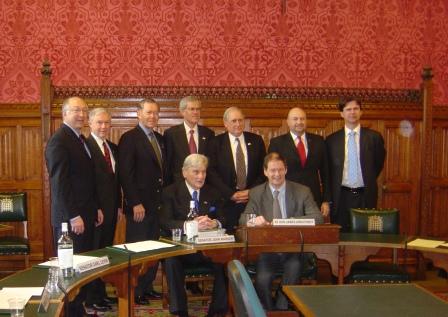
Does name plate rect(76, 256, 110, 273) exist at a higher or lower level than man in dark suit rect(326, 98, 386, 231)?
lower

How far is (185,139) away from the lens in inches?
180

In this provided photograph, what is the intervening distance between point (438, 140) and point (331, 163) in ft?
6.13

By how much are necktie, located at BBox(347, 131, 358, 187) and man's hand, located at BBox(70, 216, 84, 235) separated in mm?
2372

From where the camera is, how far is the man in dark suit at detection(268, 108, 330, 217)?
4.61 meters

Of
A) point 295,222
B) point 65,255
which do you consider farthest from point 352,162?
point 65,255

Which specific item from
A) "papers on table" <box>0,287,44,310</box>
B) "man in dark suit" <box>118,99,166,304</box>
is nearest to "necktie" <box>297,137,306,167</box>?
"man in dark suit" <box>118,99,166,304</box>

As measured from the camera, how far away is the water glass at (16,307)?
1992 millimetres

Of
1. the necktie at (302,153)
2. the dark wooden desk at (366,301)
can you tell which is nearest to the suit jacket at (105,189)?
the necktie at (302,153)

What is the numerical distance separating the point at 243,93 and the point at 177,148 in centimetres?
149

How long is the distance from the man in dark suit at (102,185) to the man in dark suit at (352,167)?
1.93 meters

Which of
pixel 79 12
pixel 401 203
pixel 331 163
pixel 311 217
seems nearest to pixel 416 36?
pixel 401 203

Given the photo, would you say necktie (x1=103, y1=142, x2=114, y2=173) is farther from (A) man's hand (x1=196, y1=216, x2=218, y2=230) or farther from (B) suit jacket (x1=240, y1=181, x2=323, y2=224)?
(B) suit jacket (x1=240, y1=181, x2=323, y2=224)

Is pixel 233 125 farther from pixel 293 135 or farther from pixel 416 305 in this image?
pixel 416 305

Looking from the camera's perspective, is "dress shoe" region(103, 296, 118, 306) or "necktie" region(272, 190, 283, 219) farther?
"dress shoe" region(103, 296, 118, 306)
